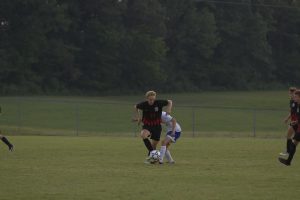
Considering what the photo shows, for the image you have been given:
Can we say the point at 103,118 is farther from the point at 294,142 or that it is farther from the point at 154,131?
the point at 294,142

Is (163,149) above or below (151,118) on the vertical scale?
below

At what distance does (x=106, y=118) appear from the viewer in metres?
55.8

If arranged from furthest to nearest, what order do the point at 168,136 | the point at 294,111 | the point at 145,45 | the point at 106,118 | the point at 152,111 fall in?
the point at 145,45, the point at 106,118, the point at 294,111, the point at 168,136, the point at 152,111

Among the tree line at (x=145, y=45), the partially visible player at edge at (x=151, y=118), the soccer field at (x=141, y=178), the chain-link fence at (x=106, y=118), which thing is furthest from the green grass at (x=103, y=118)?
the partially visible player at edge at (x=151, y=118)

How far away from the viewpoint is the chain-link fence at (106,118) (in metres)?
50.0

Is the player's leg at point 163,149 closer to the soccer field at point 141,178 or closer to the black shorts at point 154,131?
the black shorts at point 154,131

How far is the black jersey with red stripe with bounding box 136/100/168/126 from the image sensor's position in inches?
680

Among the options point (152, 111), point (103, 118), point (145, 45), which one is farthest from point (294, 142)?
point (145, 45)

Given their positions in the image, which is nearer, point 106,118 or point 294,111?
point 294,111

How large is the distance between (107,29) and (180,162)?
5904 centimetres

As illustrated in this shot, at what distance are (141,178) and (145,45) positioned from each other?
64.4 meters

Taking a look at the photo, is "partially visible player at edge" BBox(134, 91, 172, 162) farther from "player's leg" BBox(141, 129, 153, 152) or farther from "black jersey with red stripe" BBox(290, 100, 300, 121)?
"black jersey with red stripe" BBox(290, 100, 300, 121)

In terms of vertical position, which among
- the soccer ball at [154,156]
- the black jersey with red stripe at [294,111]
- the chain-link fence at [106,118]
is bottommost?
the chain-link fence at [106,118]

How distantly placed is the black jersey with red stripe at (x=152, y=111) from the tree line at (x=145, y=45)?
5204cm
